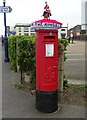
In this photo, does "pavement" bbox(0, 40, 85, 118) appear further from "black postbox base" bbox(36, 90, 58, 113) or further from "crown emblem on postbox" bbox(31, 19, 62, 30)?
"crown emblem on postbox" bbox(31, 19, 62, 30)

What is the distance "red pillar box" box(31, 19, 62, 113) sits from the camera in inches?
211

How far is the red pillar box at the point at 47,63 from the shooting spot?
17.6ft

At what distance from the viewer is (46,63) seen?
5484 mm

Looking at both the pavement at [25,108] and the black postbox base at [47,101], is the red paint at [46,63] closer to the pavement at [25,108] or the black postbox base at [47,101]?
the black postbox base at [47,101]

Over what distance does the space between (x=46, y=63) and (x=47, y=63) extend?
0.02m

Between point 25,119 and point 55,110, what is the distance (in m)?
0.72

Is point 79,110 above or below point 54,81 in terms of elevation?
below

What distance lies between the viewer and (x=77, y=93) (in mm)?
6816

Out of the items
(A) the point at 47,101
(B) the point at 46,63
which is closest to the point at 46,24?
(B) the point at 46,63

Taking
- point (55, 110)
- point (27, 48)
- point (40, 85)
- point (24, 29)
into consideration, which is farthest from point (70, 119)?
point (24, 29)

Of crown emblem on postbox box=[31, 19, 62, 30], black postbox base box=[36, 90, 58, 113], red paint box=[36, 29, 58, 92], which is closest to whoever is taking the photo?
crown emblem on postbox box=[31, 19, 62, 30]

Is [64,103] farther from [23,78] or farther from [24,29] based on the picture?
[24,29]

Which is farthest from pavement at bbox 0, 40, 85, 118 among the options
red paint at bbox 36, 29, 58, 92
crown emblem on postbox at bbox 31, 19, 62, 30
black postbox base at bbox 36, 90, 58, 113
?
crown emblem on postbox at bbox 31, 19, 62, 30

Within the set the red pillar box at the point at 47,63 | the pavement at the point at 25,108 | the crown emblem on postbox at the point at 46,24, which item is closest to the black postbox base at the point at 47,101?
the red pillar box at the point at 47,63
